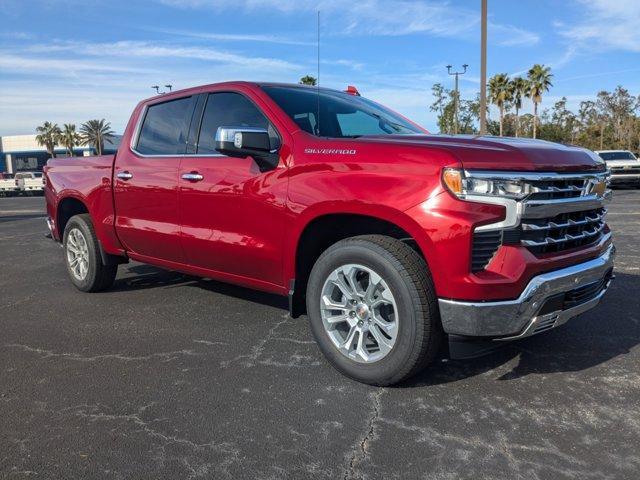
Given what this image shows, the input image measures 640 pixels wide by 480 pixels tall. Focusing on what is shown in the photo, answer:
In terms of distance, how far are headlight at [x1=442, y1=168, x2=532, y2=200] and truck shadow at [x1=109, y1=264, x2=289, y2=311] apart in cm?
260

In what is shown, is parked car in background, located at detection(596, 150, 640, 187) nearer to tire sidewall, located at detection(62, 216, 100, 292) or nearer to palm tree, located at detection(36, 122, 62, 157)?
tire sidewall, located at detection(62, 216, 100, 292)

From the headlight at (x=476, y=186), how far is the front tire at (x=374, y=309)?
1.58ft

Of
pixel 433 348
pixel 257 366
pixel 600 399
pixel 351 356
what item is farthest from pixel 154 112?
pixel 600 399

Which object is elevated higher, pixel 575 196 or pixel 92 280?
pixel 575 196

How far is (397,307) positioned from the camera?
10.4 ft

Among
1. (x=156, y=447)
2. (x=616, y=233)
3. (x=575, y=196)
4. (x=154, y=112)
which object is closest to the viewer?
(x=156, y=447)

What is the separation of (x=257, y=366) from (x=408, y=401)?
109 centimetres

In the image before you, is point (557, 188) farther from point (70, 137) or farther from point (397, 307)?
point (70, 137)

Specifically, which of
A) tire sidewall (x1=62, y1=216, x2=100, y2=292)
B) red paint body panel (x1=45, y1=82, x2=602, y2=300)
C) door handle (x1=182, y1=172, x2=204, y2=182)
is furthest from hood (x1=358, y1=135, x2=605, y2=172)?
tire sidewall (x1=62, y1=216, x2=100, y2=292)

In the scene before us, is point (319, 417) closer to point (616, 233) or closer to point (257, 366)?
point (257, 366)

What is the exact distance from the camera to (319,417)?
3.05 m

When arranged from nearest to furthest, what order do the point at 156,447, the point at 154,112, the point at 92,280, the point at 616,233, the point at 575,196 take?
the point at 156,447
the point at 575,196
the point at 154,112
the point at 92,280
the point at 616,233

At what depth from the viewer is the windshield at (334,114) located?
13.1 feet

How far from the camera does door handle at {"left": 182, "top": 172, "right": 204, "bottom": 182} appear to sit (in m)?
4.27
